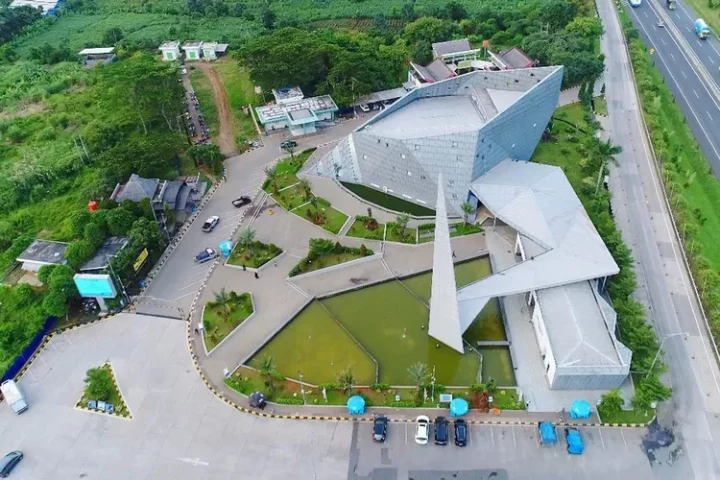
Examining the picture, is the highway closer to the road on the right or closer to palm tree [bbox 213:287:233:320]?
the road on the right

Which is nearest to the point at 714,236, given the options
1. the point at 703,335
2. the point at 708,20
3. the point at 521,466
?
the point at 703,335

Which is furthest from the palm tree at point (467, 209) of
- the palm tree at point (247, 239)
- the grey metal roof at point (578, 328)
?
the palm tree at point (247, 239)

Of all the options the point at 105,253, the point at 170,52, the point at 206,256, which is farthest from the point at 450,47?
the point at 105,253

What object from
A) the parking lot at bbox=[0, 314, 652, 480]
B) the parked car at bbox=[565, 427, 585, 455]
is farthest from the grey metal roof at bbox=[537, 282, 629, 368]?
the parking lot at bbox=[0, 314, 652, 480]

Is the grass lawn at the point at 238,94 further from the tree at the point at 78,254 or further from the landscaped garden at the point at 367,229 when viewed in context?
the tree at the point at 78,254

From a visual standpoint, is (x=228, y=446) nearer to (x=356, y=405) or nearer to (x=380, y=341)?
(x=356, y=405)
